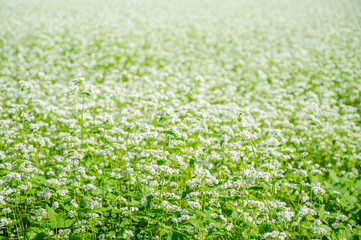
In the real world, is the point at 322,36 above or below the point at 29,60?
above

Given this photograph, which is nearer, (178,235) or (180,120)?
(178,235)

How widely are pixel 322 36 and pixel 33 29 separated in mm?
18271

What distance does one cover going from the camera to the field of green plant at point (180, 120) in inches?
159

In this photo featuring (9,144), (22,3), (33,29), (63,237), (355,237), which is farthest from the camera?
(22,3)

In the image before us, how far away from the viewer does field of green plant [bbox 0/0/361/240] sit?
13.2 ft

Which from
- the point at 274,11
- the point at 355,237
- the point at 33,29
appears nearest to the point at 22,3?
the point at 33,29

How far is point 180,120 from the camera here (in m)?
4.85

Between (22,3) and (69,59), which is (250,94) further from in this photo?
(22,3)

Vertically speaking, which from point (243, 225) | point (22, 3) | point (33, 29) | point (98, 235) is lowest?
point (98, 235)

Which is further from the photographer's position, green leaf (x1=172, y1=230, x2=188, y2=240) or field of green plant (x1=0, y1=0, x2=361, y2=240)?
field of green plant (x1=0, y1=0, x2=361, y2=240)

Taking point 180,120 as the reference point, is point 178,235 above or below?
below

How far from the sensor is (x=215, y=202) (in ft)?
13.9

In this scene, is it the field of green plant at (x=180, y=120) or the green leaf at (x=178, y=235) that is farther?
the field of green plant at (x=180, y=120)

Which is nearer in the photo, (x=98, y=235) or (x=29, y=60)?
(x=98, y=235)
